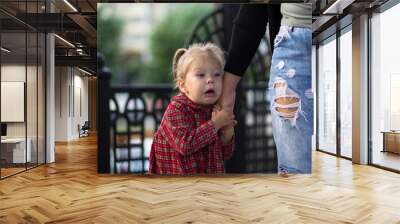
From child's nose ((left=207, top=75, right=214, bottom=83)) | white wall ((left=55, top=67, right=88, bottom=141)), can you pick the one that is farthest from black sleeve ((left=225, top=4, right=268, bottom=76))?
white wall ((left=55, top=67, right=88, bottom=141))

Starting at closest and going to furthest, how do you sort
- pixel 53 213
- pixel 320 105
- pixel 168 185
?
1. pixel 53 213
2. pixel 168 185
3. pixel 320 105

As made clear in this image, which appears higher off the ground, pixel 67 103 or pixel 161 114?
pixel 67 103

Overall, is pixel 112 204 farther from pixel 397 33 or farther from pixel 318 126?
pixel 318 126

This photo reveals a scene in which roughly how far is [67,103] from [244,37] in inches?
442

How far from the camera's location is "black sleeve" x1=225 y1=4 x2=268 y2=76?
5984 mm

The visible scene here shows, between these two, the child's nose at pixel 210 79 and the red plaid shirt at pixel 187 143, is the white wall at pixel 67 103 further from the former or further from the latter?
the child's nose at pixel 210 79

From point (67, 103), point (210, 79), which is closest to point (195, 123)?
point (210, 79)

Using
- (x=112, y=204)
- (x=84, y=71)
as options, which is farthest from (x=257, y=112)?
(x=84, y=71)

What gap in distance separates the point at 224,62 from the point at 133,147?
182 centimetres

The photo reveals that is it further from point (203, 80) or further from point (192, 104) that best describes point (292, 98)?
point (192, 104)

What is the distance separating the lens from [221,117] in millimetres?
5953

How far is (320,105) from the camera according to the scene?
35.7 ft

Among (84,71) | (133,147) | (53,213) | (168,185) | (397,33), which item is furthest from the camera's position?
(84,71)

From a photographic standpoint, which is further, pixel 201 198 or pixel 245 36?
pixel 245 36
